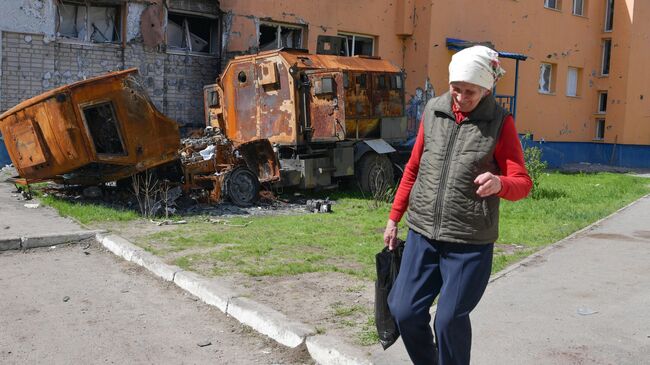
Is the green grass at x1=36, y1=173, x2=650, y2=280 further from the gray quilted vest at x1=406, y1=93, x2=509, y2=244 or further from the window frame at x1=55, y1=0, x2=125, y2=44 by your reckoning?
the window frame at x1=55, y1=0, x2=125, y2=44

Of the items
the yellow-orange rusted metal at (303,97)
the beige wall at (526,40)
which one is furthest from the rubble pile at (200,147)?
the beige wall at (526,40)

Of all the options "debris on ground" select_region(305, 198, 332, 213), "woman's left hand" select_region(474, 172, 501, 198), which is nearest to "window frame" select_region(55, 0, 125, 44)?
"debris on ground" select_region(305, 198, 332, 213)

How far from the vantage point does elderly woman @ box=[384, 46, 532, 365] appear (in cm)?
304

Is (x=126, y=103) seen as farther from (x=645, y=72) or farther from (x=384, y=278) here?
Result: (x=645, y=72)

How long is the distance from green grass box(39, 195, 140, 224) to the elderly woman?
6314mm

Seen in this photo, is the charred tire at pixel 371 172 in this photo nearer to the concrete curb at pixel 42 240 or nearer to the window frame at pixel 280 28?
the window frame at pixel 280 28

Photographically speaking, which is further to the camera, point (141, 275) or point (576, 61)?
point (576, 61)

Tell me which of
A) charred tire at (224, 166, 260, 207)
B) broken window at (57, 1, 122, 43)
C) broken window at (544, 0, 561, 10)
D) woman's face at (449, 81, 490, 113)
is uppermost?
broken window at (544, 0, 561, 10)

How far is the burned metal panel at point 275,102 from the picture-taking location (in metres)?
11.6

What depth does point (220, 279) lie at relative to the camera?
18.9 ft

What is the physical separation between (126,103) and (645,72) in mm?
23707

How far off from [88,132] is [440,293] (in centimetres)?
706

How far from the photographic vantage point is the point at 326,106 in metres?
11.6

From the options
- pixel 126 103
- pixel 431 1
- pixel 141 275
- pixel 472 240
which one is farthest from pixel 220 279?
pixel 431 1
